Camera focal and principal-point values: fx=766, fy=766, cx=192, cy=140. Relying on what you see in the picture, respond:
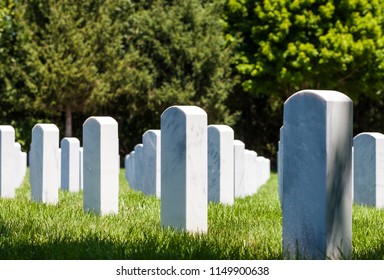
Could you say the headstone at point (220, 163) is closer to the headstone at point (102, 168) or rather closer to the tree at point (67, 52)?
the headstone at point (102, 168)

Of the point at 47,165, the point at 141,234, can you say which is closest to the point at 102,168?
the point at 47,165

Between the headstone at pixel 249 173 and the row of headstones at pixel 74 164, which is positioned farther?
the headstone at pixel 249 173

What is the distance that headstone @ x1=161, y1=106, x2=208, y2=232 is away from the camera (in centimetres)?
735

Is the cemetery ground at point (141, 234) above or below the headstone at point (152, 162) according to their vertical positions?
below

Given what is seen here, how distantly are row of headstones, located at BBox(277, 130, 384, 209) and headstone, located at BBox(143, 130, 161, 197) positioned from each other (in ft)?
6.12

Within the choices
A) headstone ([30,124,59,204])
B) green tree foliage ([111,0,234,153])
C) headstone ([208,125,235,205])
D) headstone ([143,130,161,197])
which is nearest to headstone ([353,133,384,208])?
headstone ([208,125,235,205])

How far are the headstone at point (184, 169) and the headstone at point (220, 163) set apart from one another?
3029 millimetres

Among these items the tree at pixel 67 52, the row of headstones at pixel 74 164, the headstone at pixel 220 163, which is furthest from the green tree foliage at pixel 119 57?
the headstone at pixel 220 163

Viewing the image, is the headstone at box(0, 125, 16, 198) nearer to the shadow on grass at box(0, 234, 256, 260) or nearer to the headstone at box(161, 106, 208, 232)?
the headstone at box(161, 106, 208, 232)

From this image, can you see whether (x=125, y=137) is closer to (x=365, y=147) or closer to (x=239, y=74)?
(x=239, y=74)

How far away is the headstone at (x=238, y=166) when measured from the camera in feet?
41.1

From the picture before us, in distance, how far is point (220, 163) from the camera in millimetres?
10578

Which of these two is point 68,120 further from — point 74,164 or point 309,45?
point 74,164

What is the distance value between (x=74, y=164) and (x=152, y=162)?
8.36 feet
